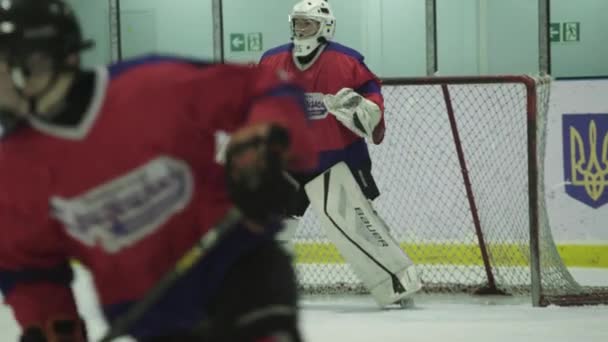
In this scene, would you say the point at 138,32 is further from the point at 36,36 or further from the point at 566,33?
the point at 36,36

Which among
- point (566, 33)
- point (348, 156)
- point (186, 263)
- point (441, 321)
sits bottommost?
point (441, 321)

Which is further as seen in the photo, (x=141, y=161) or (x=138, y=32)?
(x=138, y=32)

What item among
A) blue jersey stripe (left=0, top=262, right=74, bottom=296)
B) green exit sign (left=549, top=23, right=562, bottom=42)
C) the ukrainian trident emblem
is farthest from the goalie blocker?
blue jersey stripe (left=0, top=262, right=74, bottom=296)

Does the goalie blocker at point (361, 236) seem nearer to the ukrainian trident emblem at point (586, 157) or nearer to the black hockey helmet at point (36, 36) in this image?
the ukrainian trident emblem at point (586, 157)

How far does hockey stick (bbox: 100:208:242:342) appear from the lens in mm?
2422

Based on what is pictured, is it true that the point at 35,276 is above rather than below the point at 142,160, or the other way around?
below

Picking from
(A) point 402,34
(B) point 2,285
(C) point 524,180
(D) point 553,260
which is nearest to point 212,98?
(B) point 2,285

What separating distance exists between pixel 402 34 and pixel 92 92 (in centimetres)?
642

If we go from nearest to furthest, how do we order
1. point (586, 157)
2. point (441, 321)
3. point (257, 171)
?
point (257, 171) → point (441, 321) → point (586, 157)

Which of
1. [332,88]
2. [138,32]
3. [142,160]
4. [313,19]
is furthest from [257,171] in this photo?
[138,32]

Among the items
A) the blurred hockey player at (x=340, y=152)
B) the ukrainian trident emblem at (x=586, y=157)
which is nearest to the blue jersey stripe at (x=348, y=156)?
the blurred hockey player at (x=340, y=152)

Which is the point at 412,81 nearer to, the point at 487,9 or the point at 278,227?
the point at 487,9

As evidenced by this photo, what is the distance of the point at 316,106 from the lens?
6242mm

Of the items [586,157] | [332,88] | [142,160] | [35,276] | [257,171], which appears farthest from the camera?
[586,157]
